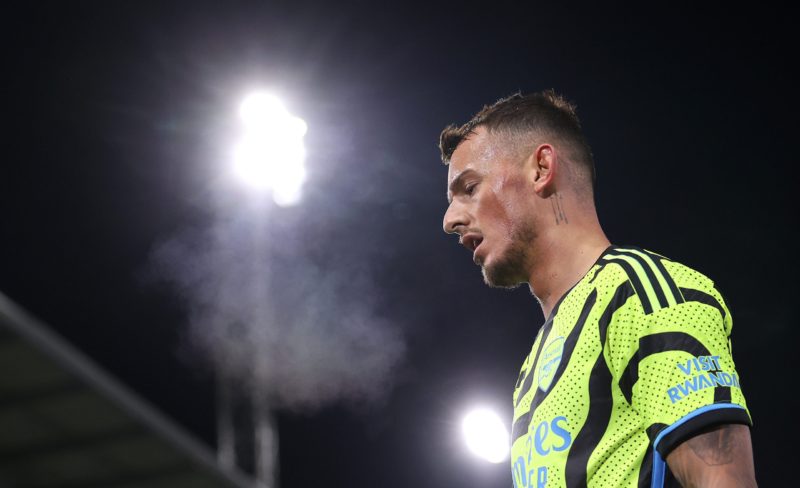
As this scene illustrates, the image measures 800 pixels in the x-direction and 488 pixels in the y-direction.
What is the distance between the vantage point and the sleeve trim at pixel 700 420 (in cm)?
152

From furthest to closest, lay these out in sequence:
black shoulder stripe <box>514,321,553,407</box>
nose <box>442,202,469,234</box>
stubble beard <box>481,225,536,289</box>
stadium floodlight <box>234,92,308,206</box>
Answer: stadium floodlight <box>234,92,308,206</box> < nose <box>442,202,469,234</box> < stubble beard <box>481,225,536,289</box> < black shoulder stripe <box>514,321,553,407</box>

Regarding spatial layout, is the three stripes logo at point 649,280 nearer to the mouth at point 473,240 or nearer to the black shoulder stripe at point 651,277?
the black shoulder stripe at point 651,277

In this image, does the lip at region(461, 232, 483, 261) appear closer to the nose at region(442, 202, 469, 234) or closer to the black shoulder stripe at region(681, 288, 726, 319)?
the nose at region(442, 202, 469, 234)

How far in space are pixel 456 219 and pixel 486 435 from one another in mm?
7012

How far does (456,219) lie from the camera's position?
2.31m

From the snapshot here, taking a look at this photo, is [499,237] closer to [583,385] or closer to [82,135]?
A: [583,385]

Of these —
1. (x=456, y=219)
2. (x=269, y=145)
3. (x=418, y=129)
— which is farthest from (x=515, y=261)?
(x=418, y=129)

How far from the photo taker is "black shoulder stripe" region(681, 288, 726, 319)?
66.5 inches

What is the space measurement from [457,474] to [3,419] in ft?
18.2

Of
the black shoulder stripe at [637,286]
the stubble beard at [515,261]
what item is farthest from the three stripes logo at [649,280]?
the stubble beard at [515,261]

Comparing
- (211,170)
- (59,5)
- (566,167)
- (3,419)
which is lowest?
(566,167)

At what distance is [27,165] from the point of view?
963cm

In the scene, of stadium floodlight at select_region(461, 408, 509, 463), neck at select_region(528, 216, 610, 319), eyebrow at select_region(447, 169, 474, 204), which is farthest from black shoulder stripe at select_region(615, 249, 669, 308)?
stadium floodlight at select_region(461, 408, 509, 463)

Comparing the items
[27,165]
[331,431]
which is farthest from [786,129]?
→ [27,165]
